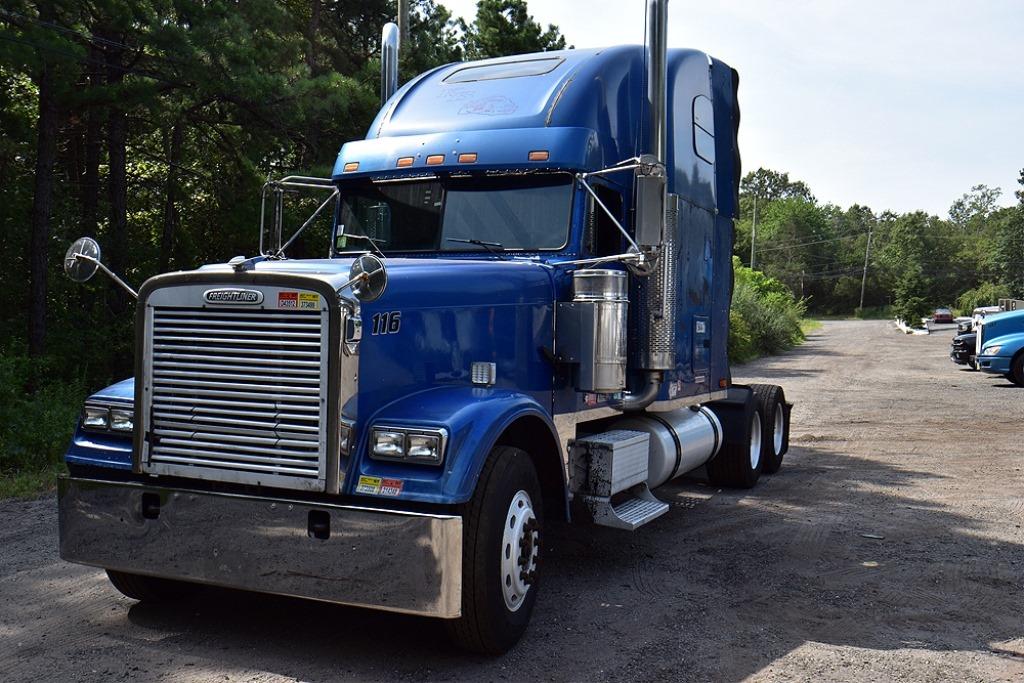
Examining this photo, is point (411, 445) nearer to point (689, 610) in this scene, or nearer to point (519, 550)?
point (519, 550)

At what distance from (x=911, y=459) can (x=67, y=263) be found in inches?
382

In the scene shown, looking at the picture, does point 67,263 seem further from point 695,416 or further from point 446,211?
point 695,416

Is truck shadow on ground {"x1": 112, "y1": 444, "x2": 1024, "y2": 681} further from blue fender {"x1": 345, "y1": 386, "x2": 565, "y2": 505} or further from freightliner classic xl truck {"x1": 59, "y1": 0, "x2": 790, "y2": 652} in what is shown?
Result: blue fender {"x1": 345, "y1": 386, "x2": 565, "y2": 505}

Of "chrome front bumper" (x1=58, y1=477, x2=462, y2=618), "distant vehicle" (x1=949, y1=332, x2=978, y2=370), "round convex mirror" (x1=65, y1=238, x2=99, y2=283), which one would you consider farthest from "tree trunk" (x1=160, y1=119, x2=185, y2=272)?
"distant vehicle" (x1=949, y1=332, x2=978, y2=370)

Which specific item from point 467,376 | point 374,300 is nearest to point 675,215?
point 467,376

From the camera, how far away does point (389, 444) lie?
4.52 metres

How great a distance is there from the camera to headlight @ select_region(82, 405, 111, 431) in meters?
5.11

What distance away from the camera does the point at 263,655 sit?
477 centimetres

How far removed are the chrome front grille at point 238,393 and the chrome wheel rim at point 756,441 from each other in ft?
20.7

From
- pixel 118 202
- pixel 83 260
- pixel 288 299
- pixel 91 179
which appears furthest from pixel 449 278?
pixel 91 179

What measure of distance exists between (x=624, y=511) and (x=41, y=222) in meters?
10.5

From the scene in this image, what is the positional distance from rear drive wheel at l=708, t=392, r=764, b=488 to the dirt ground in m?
0.17

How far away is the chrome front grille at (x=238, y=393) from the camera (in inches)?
176

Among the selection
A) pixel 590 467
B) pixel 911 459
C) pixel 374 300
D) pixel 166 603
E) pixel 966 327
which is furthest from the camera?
pixel 966 327
